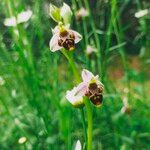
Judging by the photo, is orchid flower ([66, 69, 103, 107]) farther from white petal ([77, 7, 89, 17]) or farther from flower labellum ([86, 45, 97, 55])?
white petal ([77, 7, 89, 17])

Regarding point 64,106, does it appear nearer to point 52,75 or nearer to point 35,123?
point 35,123

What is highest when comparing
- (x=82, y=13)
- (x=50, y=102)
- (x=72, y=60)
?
(x=72, y=60)

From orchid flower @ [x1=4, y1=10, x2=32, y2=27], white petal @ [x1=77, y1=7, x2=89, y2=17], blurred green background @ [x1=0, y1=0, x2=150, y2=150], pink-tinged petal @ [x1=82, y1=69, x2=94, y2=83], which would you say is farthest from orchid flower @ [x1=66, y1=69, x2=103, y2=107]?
white petal @ [x1=77, y1=7, x2=89, y2=17]

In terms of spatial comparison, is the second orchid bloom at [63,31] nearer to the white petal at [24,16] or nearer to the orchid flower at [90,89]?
the orchid flower at [90,89]

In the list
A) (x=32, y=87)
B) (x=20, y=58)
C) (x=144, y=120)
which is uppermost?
(x=20, y=58)

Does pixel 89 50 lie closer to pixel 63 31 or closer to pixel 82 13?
pixel 82 13

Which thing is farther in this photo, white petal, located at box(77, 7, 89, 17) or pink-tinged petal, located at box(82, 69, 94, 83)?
white petal, located at box(77, 7, 89, 17)

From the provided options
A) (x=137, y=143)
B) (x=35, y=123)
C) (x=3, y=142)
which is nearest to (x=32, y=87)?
(x=35, y=123)

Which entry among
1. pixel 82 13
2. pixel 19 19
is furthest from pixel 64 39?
pixel 82 13

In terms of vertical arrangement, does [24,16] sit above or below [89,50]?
above
